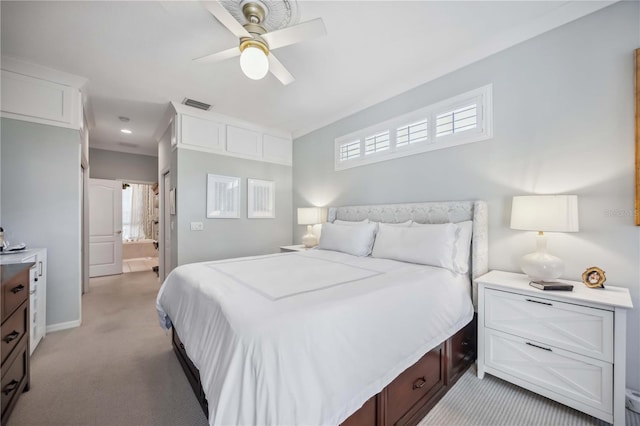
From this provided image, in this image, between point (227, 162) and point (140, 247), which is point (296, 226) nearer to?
point (227, 162)

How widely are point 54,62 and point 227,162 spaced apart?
2047mm

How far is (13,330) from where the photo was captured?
4.89 feet

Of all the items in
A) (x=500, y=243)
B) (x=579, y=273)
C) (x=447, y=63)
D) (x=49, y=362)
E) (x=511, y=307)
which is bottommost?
(x=49, y=362)

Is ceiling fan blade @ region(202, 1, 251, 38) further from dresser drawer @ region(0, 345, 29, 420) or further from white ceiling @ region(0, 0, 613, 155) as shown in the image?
dresser drawer @ region(0, 345, 29, 420)

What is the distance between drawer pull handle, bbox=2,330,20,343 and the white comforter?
791mm

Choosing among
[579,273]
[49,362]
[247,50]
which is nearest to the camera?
[247,50]

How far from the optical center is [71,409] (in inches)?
65.0

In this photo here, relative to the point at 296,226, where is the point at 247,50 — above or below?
above

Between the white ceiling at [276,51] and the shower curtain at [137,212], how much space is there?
17.7 feet

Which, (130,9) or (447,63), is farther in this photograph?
(447,63)

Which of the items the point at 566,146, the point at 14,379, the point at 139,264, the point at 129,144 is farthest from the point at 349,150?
the point at 139,264

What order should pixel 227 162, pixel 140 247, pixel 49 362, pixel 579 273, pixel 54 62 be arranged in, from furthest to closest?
pixel 140 247 → pixel 227 162 → pixel 54 62 → pixel 49 362 → pixel 579 273

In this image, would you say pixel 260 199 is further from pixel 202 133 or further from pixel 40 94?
pixel 40 94

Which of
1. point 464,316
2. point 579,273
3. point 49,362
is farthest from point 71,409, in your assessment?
point 579,273
